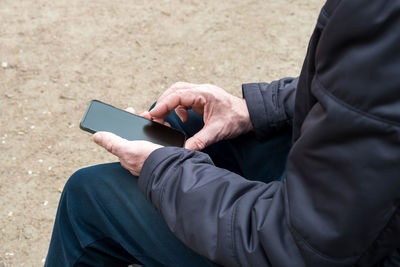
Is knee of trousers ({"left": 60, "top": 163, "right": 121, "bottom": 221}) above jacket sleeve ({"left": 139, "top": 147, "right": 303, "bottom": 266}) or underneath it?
underneath

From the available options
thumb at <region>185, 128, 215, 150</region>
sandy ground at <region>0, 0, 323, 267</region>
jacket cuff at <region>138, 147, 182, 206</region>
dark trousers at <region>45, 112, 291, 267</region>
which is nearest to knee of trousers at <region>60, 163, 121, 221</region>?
dark trousers at <region>45, 112, 291, 267</region>

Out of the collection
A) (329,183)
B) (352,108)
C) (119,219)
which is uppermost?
(352,108)

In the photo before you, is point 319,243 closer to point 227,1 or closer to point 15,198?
point 15,198

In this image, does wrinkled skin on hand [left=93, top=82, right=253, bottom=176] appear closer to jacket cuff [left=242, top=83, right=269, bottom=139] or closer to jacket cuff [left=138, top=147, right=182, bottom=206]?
jacket cuff [left=242, top=83, right=269, bottom=139]

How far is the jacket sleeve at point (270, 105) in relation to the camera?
1268 mm

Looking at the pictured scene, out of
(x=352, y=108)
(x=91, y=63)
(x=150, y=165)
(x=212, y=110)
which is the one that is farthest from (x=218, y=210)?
(x=91, y=63)

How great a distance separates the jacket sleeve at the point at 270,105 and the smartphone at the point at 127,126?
21 cm

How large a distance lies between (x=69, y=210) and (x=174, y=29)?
5.74ft

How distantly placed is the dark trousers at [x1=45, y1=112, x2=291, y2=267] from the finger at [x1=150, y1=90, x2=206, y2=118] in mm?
166

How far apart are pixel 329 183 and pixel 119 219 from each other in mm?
Result: 517

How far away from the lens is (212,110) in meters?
1.33

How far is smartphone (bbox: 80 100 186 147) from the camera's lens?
1296mm

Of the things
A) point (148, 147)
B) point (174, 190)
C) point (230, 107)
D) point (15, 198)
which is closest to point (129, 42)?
point (15, 198)

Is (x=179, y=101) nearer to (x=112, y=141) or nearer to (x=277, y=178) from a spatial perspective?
(x=112, y=141)
